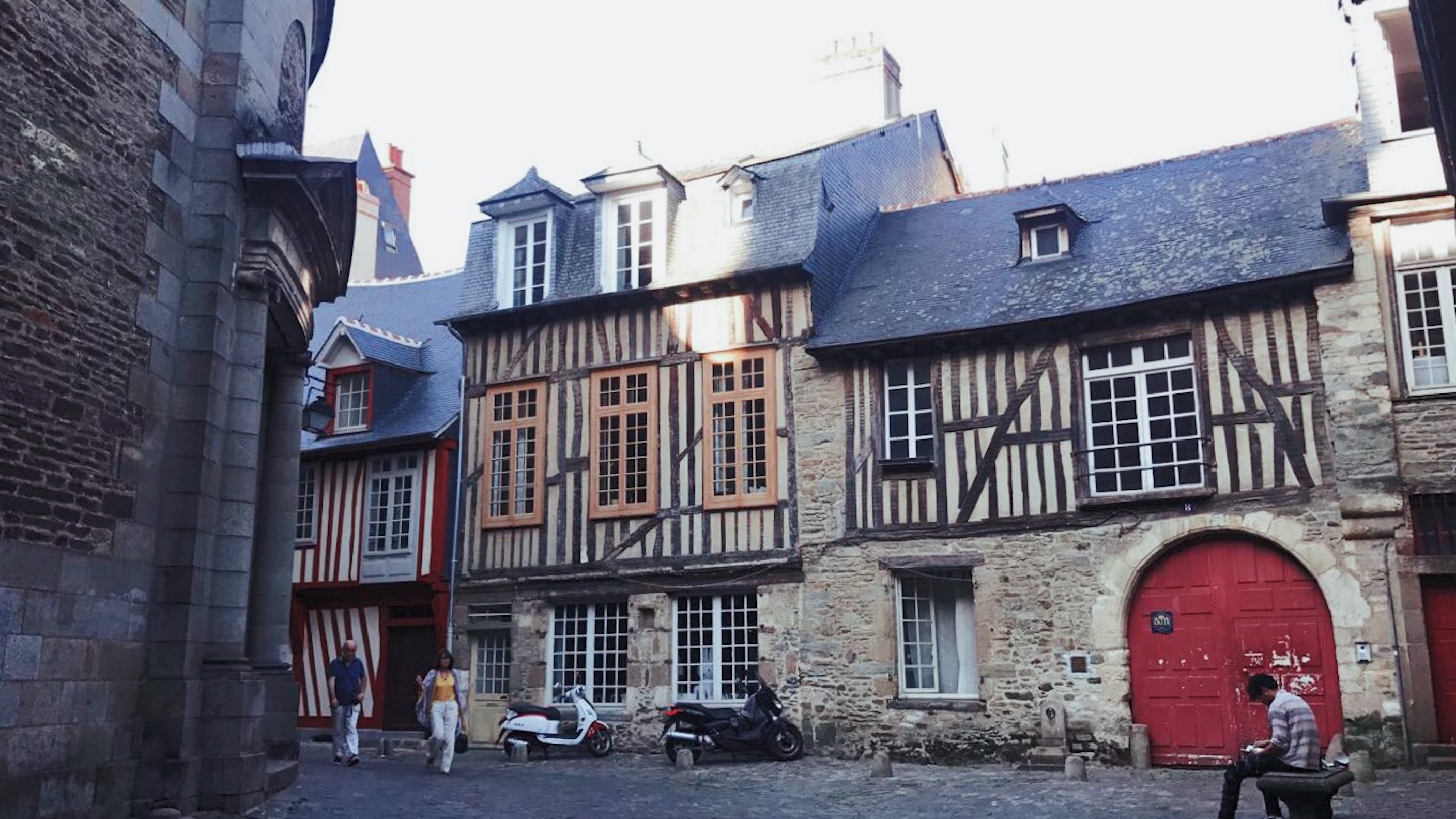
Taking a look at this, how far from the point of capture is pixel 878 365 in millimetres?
14234

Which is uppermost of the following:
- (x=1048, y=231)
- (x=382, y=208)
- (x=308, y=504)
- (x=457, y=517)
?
(x=382, y=208)

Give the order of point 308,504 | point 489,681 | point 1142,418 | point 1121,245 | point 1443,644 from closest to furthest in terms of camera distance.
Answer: point 1443,644, point 1142,418, point 1121,245, point 489,681, point 308,504

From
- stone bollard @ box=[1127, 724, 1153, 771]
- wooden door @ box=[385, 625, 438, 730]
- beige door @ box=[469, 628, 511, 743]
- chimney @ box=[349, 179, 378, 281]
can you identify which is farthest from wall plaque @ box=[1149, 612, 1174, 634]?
chimney @ box=[349, 179, 378, 281]

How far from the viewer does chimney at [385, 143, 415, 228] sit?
28828mm

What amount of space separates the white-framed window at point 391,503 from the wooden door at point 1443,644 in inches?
456

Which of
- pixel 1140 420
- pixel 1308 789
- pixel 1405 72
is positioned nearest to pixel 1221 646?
pixel 1140 420

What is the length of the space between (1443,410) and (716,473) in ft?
23.7

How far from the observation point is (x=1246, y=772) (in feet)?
25.3

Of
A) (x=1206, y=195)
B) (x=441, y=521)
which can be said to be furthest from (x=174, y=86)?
(x=1206, y=195)

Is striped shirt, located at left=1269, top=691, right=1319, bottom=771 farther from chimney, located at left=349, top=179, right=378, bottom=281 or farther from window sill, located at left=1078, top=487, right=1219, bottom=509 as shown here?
chimney, located at left=349, top=179, right=378, bottom=281

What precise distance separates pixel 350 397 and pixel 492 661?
476cm

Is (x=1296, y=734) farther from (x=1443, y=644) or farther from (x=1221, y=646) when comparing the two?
(x=1221, y=646)

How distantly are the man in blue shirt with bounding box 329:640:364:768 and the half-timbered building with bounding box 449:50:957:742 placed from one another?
294 centimetres

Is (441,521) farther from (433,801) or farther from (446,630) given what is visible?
(433,801)
